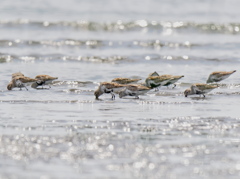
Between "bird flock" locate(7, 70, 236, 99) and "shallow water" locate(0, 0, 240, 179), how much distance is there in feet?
0.65

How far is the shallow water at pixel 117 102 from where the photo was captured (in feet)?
29.9

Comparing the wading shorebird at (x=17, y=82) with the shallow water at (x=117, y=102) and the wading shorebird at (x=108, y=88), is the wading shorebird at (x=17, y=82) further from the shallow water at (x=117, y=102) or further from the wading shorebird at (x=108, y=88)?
the wading shorebird at (x=108, y=88)

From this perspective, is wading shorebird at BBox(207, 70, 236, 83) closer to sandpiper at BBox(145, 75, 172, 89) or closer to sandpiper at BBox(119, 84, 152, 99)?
sandpiper at BBox(145, 75, 172, 89)

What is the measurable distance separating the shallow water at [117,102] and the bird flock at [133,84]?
0.65 feet

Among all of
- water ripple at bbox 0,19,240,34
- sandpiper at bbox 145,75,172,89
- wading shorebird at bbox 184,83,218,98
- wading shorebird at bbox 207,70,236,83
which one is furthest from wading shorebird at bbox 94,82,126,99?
water ripple at bbox 0,19,240,34

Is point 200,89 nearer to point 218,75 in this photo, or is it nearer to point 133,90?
point 133,90

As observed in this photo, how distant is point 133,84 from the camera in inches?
592

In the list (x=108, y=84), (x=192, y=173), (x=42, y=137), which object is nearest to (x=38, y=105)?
(x=108, y=84)

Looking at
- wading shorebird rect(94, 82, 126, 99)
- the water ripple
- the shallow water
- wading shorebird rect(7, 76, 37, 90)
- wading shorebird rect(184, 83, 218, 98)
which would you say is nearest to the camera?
the shallow water

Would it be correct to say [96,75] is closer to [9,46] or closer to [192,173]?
[9,46]

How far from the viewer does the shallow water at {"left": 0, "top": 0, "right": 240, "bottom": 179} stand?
9.11 m

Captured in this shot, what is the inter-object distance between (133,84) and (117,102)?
746mm

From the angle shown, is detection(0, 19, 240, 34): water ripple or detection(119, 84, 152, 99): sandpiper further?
detection(0, 19, 240, 34): water ripple

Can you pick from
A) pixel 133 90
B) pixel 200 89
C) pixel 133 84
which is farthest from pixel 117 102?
pixel 200 89
